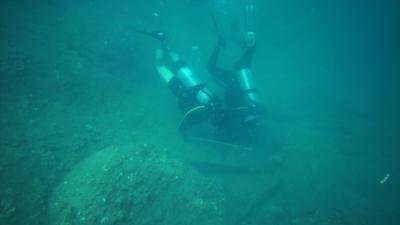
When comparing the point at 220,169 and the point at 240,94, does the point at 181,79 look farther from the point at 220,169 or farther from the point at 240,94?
the point at 220,169

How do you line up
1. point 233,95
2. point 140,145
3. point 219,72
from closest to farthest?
point 140,145 < point 233,95 < point 219,72

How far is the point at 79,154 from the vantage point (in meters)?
5.16

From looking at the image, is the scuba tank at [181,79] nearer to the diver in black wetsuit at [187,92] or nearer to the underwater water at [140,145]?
the diver in black wetsuit at [187,92]

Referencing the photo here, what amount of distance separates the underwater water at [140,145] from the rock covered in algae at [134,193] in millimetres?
22

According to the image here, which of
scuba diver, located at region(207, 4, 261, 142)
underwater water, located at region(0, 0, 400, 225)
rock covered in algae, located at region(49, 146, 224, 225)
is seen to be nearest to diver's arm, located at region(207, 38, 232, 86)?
scuba diver, located at region(207, 4, 261, 142)

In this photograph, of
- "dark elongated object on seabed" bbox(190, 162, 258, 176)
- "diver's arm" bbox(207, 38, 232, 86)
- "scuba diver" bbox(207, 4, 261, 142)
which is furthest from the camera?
"diver's arm" bbox(207, 38, 232, 86)

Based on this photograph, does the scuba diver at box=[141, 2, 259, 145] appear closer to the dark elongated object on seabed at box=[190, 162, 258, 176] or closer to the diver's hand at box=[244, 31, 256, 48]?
the diver's hand at box=[244, 31, 256, 48]

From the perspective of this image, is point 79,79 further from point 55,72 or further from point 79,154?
point 79,154

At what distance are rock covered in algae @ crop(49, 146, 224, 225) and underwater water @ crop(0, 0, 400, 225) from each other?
2cm

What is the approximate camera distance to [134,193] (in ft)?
14.7

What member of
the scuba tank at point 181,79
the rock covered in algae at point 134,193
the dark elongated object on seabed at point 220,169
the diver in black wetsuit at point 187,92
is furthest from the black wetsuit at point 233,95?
the rock covered in algae at point 134,193

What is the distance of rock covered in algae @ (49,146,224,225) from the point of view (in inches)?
162

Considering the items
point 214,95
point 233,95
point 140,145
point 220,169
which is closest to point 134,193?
point 140,145

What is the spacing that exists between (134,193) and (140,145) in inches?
48.3
